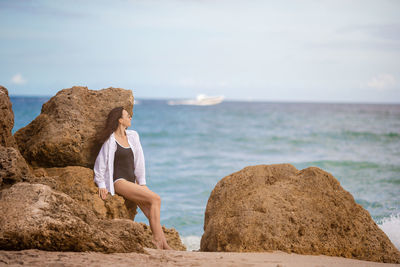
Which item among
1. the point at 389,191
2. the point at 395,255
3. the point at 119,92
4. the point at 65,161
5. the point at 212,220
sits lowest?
the point at 389,191

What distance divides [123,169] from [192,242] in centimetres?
357

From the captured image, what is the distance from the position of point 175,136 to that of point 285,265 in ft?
68.4

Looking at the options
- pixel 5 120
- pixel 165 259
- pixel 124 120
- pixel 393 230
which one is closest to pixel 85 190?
pixel 124 120

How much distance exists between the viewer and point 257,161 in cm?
1816

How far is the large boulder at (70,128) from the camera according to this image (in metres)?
5.35

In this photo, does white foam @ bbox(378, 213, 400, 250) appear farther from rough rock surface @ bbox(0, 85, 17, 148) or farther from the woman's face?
rough rock surface @ bbox(0, 85, 17, 148)

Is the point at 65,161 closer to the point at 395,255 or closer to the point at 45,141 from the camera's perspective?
the point at 45,141


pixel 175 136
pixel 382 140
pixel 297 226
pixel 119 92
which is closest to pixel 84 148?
pixel 119 92

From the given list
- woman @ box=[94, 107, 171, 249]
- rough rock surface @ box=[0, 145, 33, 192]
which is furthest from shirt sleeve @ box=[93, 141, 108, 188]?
rough rock surface @ box=[0, 145, 33, 192]

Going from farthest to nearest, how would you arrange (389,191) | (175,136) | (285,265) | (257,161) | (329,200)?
(175,136), (257,161), (389,191), (329,200), (285,265)

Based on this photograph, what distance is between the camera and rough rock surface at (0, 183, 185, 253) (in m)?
3.31

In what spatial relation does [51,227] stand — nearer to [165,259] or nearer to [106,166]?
[165,259]

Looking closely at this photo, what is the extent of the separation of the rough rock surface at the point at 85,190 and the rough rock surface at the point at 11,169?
2.30ft

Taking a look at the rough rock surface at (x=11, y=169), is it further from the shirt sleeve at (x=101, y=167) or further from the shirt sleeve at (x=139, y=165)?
the shirt sleeve at (x=139, y=165)
